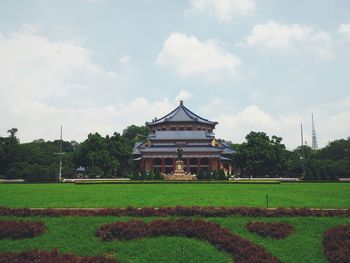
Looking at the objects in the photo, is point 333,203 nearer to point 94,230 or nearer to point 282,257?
point 282,257

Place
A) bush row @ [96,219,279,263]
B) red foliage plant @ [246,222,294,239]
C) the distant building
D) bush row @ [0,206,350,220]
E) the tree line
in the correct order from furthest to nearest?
1. the distant building
2. the tree line
3. bush row @ [0,206,350,220]
4. red foliage plant @ [246,222,294,239]
5. bush row @ [96,219,279,263]

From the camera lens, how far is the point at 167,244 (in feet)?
33.1

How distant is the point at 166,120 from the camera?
225 feet

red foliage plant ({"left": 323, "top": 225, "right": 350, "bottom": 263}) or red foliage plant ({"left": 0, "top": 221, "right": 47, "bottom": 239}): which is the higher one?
red foliage plant ({"left": 0, "top": 221, "right": 47, "bottom": 239})

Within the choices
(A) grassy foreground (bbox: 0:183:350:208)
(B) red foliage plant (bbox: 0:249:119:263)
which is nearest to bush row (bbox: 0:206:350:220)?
(A) grassy foreground (bbox: 0:183:350:208)

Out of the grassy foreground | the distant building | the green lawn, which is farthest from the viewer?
the distant building

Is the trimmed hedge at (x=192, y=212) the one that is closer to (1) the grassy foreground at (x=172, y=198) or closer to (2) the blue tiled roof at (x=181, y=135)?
(1) the grassy foreground at (x=172, y=198)

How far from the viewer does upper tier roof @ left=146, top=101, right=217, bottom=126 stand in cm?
6912

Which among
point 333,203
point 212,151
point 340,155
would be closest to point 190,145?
point 212,151

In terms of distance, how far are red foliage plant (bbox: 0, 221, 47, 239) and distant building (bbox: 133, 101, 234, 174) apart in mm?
49252

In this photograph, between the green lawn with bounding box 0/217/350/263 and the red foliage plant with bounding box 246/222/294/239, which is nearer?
the green lawn with bounding box 0/217/350/263

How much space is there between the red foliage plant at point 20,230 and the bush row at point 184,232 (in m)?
1.84

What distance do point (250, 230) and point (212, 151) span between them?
5087 cm

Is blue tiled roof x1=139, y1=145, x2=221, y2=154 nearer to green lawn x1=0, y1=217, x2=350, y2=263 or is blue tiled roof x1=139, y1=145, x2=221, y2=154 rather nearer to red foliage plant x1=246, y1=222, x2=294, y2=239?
green lawn x1=0, y1=217, x2=350, y2=263
